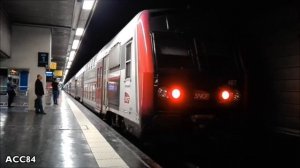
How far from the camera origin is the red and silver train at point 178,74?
5629 mm

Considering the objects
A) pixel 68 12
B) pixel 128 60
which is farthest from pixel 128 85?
pixel 68 12

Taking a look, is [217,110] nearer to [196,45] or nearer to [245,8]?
[196,45]

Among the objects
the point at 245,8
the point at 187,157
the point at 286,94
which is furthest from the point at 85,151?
the point at 245,8

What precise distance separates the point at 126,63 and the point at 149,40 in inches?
55.0

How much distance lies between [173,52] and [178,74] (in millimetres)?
470

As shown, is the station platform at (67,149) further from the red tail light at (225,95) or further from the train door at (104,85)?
the red tail light at (225,95)

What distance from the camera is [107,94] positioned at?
391 inches

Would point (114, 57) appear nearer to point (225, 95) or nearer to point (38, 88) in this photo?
point (225, 95)

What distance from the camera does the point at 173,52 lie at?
604cm

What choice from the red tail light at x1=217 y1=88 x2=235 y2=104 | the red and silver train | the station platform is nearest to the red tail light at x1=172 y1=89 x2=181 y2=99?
the red and silver train

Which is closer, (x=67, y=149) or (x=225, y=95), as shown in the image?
(x=225, y=95)

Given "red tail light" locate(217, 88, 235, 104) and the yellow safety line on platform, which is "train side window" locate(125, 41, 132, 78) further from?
"red tail light" locate(217, 88, 235, 104)

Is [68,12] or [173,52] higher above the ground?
[68,12]

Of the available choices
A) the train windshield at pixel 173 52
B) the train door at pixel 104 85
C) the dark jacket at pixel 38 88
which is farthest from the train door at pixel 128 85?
the dark jacket at pixel 38 88
